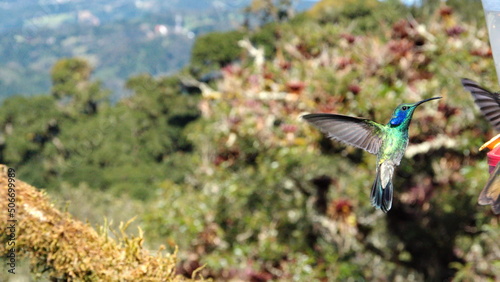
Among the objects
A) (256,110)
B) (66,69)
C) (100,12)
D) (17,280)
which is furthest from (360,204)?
(100,12)

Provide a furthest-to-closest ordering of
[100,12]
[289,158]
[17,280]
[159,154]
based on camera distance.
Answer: [100,12], [159,154], [289,158], [17,280]

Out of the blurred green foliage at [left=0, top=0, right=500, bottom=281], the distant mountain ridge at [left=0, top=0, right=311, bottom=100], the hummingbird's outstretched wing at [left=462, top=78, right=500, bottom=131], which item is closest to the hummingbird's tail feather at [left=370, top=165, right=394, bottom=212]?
the hummingbird's outstretched wing at [left=462, top=78, right=500, bottom=131]

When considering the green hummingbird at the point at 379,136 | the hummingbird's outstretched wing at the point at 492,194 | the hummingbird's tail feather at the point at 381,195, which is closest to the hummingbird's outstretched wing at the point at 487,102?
the green hummingbird at the point at 379,136

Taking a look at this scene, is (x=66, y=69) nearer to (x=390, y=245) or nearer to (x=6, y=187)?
(x=390, y=245)

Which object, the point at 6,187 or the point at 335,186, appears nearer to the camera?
the point at 6,187

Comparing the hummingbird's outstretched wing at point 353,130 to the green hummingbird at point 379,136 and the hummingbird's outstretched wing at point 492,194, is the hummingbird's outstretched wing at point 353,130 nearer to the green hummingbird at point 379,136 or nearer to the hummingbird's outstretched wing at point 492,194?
the green hummingbird at point 379,136

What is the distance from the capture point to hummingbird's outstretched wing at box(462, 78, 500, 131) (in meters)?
1.64

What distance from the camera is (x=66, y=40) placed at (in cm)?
7438

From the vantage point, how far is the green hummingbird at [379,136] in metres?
1.71

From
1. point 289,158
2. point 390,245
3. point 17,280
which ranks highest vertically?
point 17,280

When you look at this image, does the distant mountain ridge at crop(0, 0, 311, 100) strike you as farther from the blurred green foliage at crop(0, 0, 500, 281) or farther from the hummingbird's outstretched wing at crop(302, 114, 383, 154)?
the hummingbird's outstretched wing at crop(302, 114, 383, 154)

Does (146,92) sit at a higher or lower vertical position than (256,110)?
lower

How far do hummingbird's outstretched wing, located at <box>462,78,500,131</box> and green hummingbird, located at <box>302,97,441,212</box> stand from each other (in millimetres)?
152

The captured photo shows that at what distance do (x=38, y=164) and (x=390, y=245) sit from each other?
2503 cm
